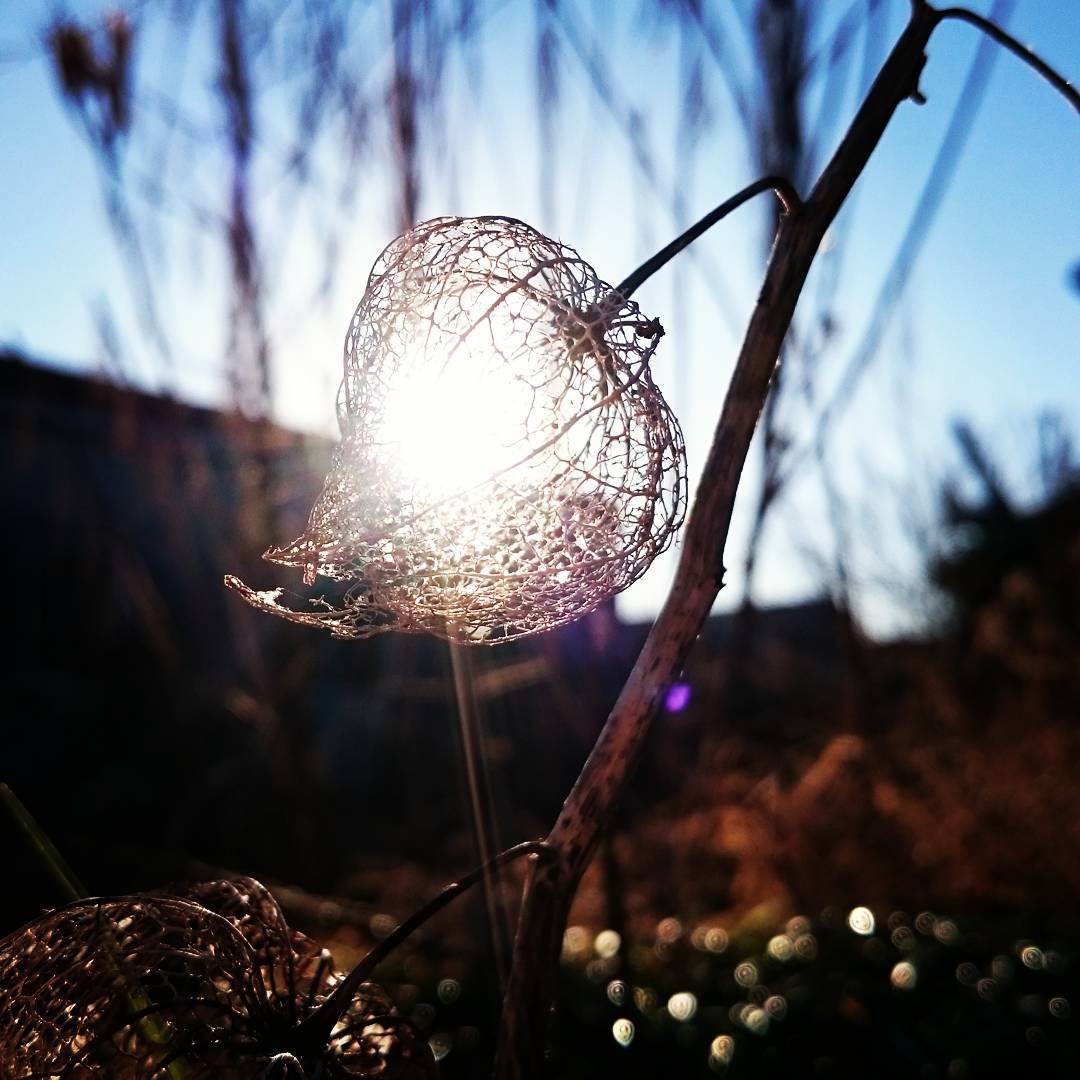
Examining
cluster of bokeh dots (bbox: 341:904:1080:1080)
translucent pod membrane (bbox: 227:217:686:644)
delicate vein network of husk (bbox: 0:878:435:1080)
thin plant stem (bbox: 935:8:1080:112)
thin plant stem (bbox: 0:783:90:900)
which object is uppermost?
thin plant stem (bbox: 935:8:1080:112)

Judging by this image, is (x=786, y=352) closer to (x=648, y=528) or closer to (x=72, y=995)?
(x=648, y=528)

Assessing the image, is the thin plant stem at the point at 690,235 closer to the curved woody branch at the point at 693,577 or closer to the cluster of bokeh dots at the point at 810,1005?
the curved woody branch at the point at 693,577

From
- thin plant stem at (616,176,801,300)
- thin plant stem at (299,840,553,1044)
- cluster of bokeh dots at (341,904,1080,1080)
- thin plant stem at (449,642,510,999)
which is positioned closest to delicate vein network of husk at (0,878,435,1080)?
thin plant stem at (299,840,553,1044)

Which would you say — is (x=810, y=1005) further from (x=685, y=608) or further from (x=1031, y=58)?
(x=1031, y=58)

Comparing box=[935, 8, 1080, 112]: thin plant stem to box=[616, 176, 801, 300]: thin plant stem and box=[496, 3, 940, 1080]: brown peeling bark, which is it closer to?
box=[496, 3, 940, 1080]: brown peeling bark

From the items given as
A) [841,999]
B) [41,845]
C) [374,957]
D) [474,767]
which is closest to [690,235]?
[374,957]

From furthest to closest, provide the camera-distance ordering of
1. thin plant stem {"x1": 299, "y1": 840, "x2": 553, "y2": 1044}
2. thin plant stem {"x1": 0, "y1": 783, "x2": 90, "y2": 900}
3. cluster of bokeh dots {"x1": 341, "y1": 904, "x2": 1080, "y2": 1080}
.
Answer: cluster of bokeh dots {"x1": 341, "y1": 904, "x2": 1080, "y2": 1080}
thin plant stem {"x1": 0, "y1": 783, "x2": 90, "y2": 900}
thin plant stem {"x1": 299, "y1": 840, "x2": 553, "y2": 1044}
